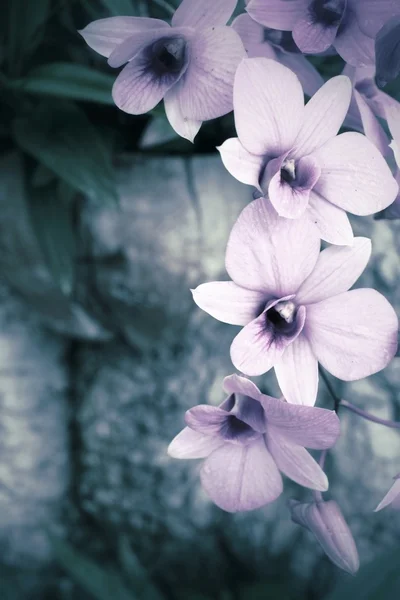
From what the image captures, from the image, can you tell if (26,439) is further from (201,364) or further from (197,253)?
(197,253)

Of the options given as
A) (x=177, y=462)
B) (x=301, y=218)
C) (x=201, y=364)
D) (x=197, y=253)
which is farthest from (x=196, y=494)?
(x=301, y=218)

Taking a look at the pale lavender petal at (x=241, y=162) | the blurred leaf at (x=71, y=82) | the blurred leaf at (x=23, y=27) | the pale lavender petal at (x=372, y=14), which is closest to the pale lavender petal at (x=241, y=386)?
the pale lavender petal at (x=241, y=162)

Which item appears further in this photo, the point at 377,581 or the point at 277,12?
the point at 377,581

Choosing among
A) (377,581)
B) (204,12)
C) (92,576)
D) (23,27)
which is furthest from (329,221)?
(92,576)

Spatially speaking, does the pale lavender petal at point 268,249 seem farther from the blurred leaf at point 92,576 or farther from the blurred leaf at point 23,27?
the blurred leaf at point 92,576

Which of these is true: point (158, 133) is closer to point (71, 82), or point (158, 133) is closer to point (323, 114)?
point (71, 82)
